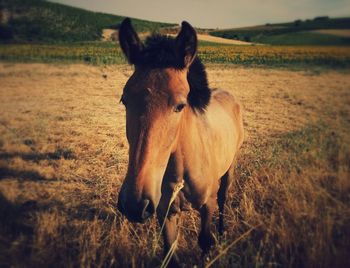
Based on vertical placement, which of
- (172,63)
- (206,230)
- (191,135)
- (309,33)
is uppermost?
(309,33)

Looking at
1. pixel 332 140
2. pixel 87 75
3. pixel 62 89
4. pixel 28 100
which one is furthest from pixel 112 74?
pixel 332 140

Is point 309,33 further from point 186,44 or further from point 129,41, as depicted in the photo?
point 129,41

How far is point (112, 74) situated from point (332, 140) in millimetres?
17481

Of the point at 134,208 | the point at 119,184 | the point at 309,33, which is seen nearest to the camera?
the point at 134,208

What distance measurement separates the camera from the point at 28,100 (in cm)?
1086

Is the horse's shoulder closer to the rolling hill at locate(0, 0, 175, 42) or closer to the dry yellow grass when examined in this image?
the dry yellow grass

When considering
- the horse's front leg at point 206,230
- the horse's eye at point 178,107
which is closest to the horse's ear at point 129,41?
the horse's eye at point 178,107

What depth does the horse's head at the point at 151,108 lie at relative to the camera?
166 centimetres

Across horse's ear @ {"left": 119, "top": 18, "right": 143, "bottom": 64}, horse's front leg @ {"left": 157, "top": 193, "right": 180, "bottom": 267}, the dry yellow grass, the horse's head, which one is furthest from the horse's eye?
the dry yellow grass

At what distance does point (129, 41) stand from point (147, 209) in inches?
59.3

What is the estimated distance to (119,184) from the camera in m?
4.25

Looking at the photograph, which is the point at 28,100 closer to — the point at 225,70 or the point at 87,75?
the point at 87,75

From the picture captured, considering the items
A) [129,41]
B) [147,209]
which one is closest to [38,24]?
[129,41]

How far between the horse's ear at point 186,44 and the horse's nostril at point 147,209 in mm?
1252
